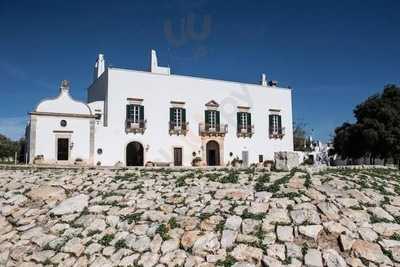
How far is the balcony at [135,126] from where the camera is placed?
26.2 metres

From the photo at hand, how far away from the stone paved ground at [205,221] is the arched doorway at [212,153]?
51.5 ft

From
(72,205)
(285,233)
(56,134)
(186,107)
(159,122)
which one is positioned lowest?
(285,233)

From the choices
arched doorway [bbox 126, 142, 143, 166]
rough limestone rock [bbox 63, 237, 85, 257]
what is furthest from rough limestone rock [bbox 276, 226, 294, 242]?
arched doorway [bbox 126, 142, 143, 166]

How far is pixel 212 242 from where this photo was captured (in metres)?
9.01

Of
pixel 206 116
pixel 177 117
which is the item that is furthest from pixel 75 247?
pixel 206 116

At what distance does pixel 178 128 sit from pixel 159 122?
1.53 m

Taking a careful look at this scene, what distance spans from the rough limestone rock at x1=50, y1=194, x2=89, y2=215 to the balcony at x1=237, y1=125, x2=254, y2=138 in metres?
19.3

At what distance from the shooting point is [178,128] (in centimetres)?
2784

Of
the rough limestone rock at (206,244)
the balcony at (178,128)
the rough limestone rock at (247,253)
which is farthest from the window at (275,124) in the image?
the rough limestone rock at (247,253)

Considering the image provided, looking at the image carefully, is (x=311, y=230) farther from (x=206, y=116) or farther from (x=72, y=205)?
(x=206, y=116)

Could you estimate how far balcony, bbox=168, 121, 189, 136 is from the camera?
27.7 m

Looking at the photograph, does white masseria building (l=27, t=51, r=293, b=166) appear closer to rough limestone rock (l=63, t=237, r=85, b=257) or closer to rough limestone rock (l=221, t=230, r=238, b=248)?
rough limestone rock (l=63, t=237, r=85, b=257)

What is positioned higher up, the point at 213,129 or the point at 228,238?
the point at 213,129

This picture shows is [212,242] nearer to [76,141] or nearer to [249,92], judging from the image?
[76,141]
